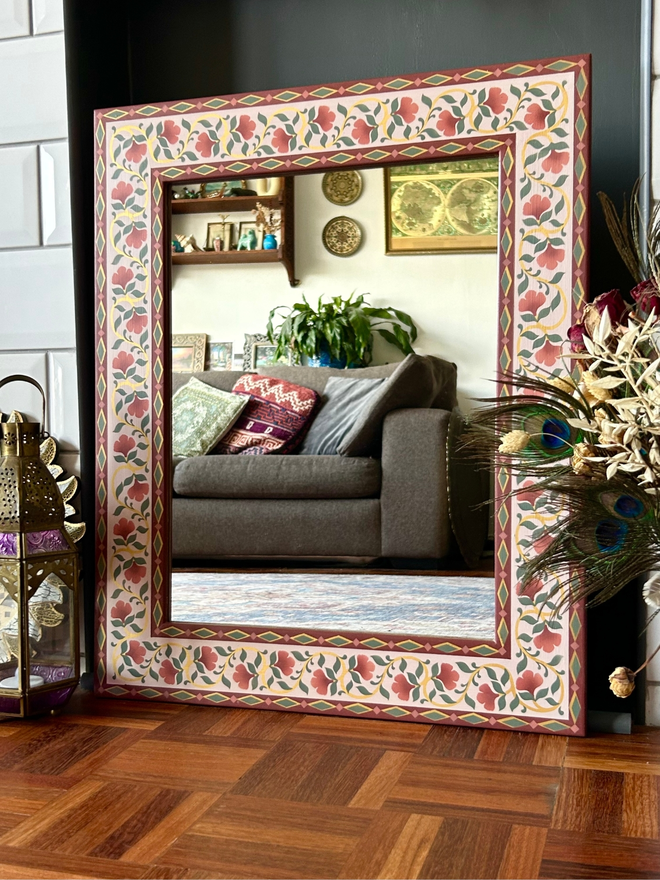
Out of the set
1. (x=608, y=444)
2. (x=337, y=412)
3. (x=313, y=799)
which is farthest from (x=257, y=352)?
(x=608, y=444)

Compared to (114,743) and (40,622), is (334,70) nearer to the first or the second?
(40,622)

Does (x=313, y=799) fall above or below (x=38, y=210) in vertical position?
below

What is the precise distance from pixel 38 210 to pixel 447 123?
94 cm

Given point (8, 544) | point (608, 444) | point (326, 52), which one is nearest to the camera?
point (608, 444)

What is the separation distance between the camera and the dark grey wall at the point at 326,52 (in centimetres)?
193

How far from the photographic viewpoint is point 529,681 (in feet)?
5.90

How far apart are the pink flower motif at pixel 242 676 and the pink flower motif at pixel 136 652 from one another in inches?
8.5

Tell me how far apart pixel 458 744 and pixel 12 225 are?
4.86 ft

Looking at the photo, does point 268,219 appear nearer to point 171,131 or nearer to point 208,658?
point 171,131

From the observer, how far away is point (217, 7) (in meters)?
2.19

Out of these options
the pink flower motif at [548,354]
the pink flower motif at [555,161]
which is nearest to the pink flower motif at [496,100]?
the pink flower motif at [555,161]

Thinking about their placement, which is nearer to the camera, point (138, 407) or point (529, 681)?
point (529, 681)

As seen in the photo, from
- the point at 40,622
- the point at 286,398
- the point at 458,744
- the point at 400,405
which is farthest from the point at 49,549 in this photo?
the point at 458,744

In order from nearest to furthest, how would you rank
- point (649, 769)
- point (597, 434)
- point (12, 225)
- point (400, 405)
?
point (597, 434), point (649, 769), point (400, 405), point (12, 225)
